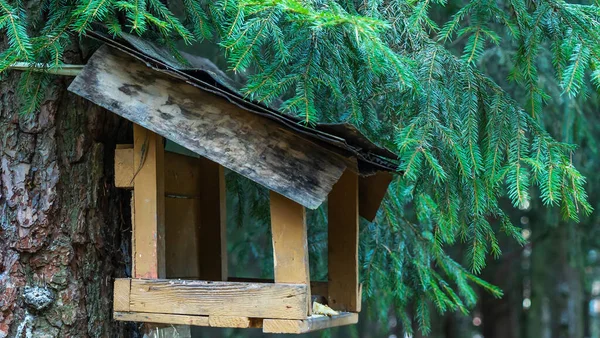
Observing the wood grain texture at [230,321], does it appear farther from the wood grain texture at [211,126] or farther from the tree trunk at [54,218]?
the tree trunk at [54,218]

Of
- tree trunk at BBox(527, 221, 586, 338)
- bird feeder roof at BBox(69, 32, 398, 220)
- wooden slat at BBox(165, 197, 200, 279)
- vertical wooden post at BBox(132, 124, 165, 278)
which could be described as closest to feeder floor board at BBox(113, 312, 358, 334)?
vertical wooden post at BBox(132, 124, 165, 278)

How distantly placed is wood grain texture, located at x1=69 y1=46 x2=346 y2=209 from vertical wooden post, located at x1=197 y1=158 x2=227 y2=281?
31.1 inches

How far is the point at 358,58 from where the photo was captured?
261cm

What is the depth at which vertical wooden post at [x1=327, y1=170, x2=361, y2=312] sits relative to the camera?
2.90m

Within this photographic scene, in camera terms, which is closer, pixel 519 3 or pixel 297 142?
pixel 297 142

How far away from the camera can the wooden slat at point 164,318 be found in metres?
2.34

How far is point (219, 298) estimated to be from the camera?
2.32 meters

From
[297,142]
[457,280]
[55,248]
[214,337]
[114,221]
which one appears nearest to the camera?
[297,142]

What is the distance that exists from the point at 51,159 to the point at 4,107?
0.89 ft

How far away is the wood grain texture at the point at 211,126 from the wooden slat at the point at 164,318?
0.53m

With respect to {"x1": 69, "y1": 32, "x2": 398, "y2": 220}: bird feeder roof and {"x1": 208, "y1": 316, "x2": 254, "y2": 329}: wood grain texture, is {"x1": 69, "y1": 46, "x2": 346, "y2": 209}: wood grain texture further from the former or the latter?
{"x1": 208, "y1": 316, "x2": 254, "y2": 329}: wood grain texture

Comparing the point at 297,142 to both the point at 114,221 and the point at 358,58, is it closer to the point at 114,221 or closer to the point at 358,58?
the point at 358,58

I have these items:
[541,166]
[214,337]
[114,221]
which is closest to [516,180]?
[541,166]

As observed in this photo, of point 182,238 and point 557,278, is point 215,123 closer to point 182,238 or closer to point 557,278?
point 182,238
